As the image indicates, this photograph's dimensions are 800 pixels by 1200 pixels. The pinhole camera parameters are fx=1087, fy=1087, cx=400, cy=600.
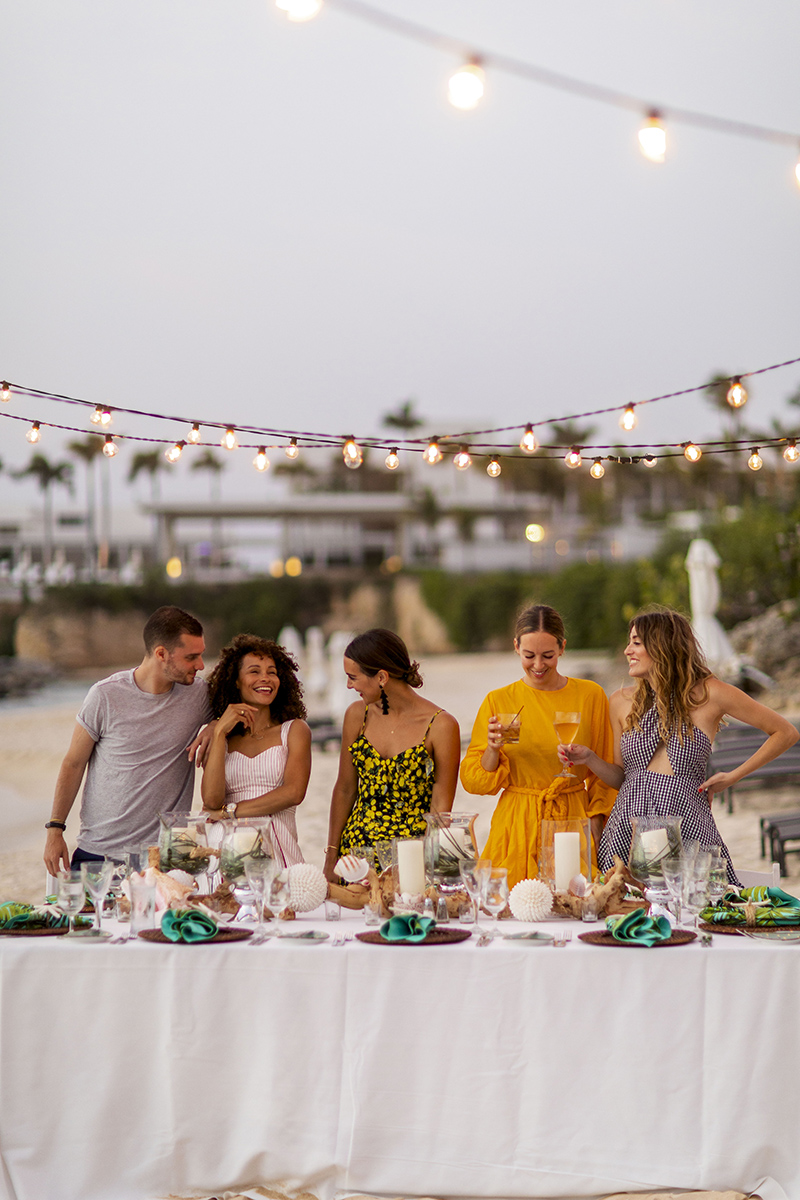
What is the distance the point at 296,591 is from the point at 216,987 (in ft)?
127

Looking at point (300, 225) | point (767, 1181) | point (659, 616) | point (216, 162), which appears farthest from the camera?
point (300, 225)

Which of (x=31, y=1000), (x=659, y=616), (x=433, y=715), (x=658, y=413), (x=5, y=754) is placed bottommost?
(x=5, y=754)

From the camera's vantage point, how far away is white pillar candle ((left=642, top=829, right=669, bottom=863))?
2578 mm

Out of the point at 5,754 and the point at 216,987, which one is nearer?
the point at 216,987

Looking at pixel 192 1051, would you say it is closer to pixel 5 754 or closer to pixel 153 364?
pixel 5 754

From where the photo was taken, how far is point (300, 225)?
45.5 m

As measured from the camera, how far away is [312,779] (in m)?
12.2

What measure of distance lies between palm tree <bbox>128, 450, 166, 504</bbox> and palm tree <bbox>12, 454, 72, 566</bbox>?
301 centimetres

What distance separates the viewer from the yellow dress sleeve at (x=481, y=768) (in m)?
3.34

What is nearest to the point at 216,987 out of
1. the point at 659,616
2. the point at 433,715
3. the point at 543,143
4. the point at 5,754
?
the point at 433,715

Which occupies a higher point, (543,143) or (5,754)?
(543,143)

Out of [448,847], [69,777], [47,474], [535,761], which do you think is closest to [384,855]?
[448,847]

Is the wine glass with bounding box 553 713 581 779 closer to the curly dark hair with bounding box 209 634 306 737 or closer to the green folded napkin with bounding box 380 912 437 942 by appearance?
the green folded napkin with bounding box 380 912 437 942

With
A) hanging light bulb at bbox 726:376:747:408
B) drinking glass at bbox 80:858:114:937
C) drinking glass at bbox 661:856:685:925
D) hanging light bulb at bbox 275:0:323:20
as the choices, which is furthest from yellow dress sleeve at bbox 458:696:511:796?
hanging light bulb at bbox 275:0:323:20
